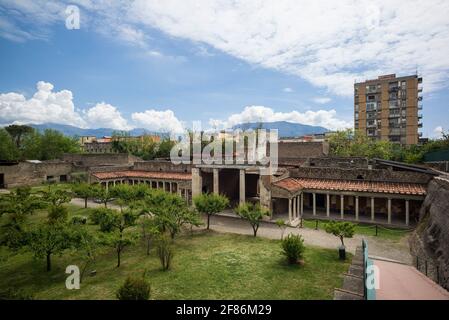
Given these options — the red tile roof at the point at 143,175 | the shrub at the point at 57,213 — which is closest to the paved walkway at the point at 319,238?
the red tile roof at the point at 143,175

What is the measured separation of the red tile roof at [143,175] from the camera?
125 ft

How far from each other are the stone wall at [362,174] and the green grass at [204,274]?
1302 centimetres

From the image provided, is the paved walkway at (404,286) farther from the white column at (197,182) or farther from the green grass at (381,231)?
the white column at (197,182)

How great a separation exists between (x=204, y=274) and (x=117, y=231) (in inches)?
296

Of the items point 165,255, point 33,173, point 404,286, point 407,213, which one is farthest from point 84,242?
point 33,173

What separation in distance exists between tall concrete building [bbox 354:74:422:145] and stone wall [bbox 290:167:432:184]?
50689 millimetres

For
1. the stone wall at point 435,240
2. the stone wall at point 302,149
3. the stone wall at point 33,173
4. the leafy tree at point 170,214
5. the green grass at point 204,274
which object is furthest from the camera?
the stone wall at point 33,173

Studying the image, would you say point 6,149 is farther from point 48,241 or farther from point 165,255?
point 165,255

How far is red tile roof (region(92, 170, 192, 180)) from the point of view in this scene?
3815 centimetres

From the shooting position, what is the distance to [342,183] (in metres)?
28.5

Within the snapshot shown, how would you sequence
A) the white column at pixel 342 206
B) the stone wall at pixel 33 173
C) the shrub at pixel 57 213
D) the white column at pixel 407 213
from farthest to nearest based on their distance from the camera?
the stone wall at pixel 33 173, the white column at pixel 342 206, the white column at pixel 407 213, the shrub at pixel 57 213

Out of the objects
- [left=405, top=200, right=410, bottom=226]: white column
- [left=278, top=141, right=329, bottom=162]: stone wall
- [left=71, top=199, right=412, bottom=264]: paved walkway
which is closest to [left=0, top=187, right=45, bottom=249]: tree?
[left=71, top=199, right=412, bottom=264]: paved walkway
